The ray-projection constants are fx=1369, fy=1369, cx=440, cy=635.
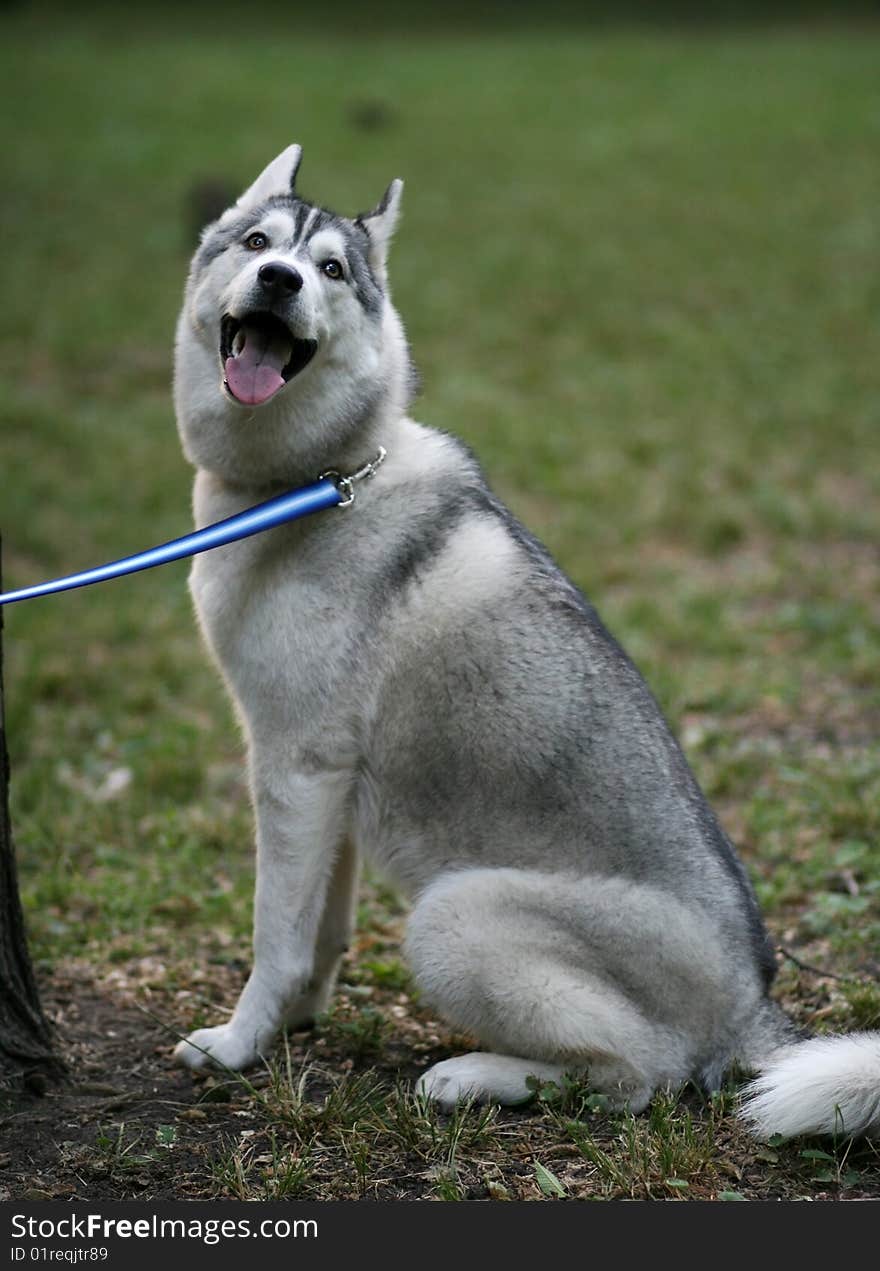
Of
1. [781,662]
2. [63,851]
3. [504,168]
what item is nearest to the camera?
[63,851]

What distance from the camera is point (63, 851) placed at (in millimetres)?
5039

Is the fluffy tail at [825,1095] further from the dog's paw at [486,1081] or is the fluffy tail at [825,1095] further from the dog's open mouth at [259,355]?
the dog's open mouth at [259,355]

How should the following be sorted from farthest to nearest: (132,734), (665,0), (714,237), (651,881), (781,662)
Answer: (665,0) → (714,237) → (781,662) → (132,734) → (651,881)

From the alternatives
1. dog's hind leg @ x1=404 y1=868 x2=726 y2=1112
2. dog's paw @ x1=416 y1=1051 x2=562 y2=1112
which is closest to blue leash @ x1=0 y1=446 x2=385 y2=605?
dog's hind leg @ x1=404 y1=868 x2=726 y2=1112

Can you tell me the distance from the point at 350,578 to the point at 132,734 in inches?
112

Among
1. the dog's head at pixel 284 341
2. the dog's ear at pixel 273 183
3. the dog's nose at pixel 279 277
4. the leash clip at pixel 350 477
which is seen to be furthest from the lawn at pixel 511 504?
the dog's ear at pixel 273 183

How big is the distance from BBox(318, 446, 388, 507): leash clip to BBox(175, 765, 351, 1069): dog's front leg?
2.40ft

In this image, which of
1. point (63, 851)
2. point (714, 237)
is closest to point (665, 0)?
point (714, 237)

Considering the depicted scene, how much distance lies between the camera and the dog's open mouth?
342 cm

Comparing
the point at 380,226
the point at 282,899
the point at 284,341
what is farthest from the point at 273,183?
the point at 282,899

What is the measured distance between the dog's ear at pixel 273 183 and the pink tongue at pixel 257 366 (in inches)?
19.6

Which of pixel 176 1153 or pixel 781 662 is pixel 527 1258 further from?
pixel 781 662

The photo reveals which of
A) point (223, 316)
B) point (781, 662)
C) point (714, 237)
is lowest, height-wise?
point (781, 662)

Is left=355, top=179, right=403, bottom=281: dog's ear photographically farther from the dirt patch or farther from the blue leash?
the dirt patch
